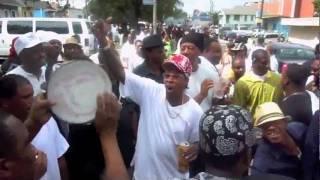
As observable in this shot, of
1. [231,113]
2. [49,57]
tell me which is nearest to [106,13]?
[49,57]

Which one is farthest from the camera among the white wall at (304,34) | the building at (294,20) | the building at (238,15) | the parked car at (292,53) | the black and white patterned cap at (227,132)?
the building at (238,15)

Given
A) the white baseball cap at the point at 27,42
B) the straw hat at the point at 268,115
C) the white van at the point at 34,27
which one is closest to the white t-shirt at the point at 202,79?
the straw hat at the point at 268,115

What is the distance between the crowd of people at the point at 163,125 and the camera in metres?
2.10

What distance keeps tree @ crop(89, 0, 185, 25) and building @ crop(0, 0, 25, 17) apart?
7045 mm

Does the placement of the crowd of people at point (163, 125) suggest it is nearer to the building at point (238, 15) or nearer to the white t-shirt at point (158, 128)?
the white t-shirt at point (158, 128)

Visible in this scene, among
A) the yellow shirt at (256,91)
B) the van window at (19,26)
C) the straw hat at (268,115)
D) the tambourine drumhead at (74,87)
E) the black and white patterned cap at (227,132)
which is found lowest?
the van window at (19,26)

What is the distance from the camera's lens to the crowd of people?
6.88ft

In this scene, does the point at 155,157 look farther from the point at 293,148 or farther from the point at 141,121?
the point at 293,148

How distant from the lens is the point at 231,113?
2.14m

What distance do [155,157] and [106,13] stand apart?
158 feet

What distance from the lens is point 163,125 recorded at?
3625mm

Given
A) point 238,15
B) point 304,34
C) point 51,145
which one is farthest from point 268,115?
point 238,15

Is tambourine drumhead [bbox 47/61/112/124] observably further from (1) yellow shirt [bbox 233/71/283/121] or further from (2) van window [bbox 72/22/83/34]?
(2) van window [bbox 72/22/83/34]

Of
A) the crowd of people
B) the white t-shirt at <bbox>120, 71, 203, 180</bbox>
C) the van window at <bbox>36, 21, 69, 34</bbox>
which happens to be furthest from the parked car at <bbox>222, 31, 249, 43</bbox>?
the white t-shirt at <bbox>120, 71, 203, 180</bbox>
